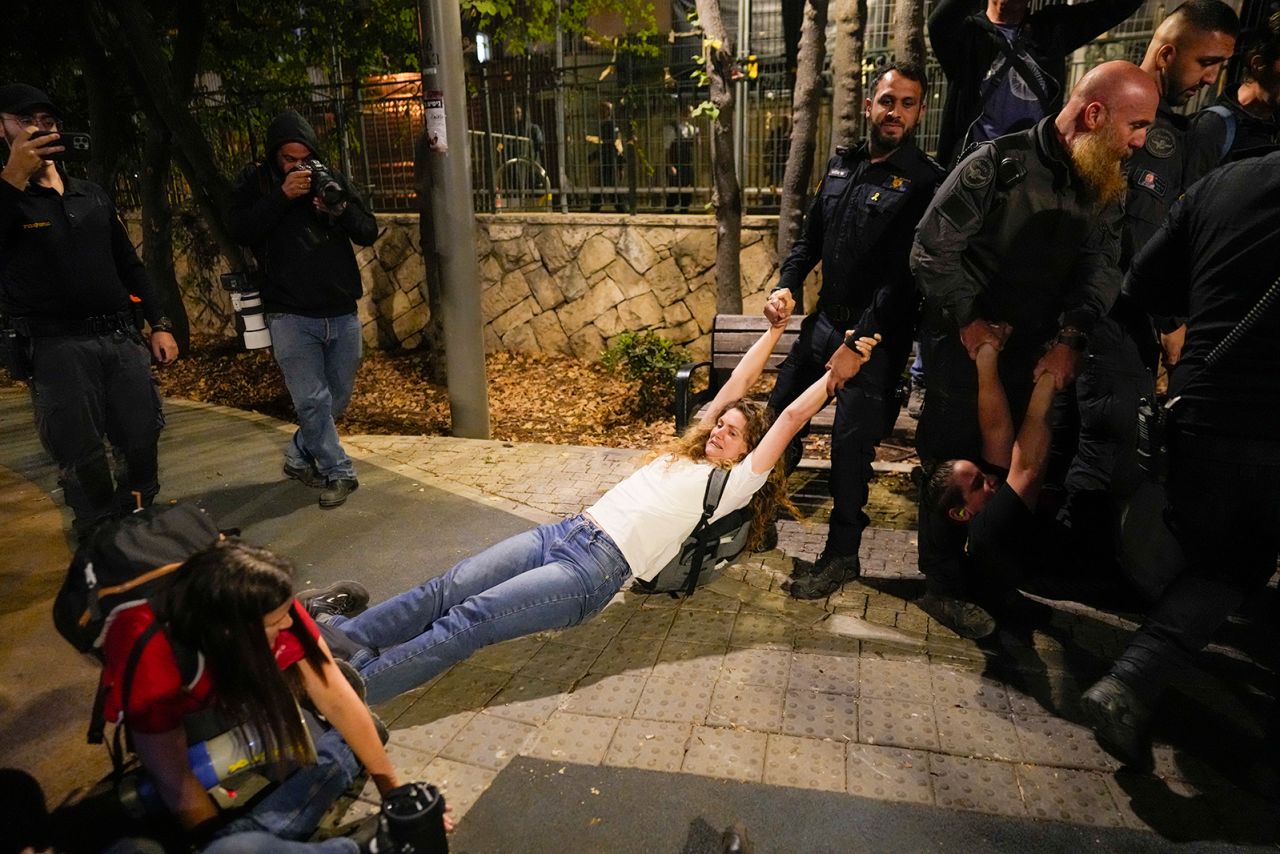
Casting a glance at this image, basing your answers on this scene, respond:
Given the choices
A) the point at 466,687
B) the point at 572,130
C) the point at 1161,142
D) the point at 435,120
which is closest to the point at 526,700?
the point at 466,687

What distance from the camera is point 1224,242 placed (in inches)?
96.8

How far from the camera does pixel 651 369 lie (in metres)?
7.28

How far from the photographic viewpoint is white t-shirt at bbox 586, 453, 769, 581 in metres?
3.31

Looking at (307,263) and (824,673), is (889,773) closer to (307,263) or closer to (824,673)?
(824,673)

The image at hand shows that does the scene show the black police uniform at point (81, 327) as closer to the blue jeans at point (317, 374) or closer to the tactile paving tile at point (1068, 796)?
the blue jeans at point (317, 374)

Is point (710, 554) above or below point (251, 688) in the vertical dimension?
below

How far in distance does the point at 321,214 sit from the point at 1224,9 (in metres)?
4.65

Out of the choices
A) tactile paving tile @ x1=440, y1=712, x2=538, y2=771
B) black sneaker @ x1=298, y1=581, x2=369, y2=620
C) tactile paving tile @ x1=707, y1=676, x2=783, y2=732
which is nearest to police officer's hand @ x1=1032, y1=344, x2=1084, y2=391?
tactile paving tile @ x1=707, y1=676, x2=783, y2=732

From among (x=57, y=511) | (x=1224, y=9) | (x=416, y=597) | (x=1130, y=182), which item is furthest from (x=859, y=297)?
(x=57, y=511)

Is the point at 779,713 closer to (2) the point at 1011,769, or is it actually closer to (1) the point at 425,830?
(2) the point at 1011,769

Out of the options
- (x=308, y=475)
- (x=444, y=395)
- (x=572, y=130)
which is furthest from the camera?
(x=572, y=130)

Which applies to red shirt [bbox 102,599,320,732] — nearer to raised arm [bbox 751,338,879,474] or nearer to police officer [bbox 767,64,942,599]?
raised arm [bbox 751,338,879,474]

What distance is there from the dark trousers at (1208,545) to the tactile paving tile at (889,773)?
723mm

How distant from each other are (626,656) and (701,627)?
0.39m
